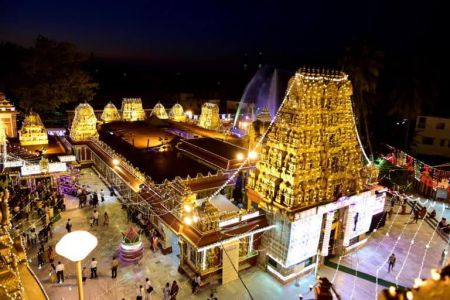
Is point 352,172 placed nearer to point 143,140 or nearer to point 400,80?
point 143,140

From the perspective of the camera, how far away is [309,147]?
14.9m

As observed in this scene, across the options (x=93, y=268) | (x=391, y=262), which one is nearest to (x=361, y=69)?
(x=391, y=262)

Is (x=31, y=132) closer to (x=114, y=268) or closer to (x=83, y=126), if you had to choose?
(x=83, y=126)

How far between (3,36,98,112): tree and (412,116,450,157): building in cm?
3739

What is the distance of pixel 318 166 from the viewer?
1543 centimetres

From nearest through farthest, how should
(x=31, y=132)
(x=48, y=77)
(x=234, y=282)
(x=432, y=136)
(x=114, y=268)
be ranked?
(x=114, y=268), (x=234, y=282), (x=31, y=132), (x=432, y=136), (x=48, y=77)

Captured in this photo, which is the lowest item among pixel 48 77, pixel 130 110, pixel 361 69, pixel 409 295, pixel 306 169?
pixel 306 169

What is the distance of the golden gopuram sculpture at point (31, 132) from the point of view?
93.4 ft

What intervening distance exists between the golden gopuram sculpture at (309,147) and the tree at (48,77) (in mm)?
30365

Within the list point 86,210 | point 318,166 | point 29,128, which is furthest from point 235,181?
point 29,128

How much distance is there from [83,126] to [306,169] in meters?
21.6

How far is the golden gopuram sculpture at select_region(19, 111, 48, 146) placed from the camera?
28.5 meters

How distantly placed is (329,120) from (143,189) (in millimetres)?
10555

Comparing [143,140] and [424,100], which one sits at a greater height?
[424,100]
